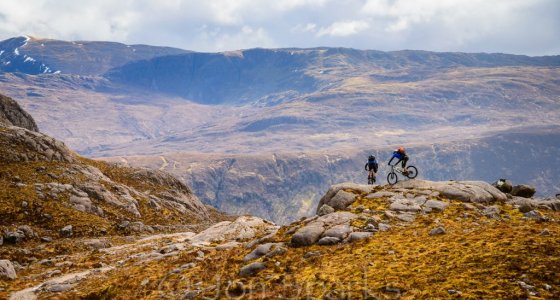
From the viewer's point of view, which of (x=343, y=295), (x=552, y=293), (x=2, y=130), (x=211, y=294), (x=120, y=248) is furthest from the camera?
(x=2, y=130)

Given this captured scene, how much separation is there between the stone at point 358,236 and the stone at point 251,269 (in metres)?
4.17

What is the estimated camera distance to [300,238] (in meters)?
19.1

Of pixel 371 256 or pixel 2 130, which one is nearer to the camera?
pixel 371 256

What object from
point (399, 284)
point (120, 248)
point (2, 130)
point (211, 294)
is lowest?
point (120, 248)

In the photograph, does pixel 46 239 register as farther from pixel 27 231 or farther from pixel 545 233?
pixel 545 233

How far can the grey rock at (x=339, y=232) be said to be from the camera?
19109mm

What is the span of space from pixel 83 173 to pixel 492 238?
41.7m

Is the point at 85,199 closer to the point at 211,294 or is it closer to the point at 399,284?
the point at 211,294

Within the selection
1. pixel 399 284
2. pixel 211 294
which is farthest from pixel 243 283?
pixel 399 284

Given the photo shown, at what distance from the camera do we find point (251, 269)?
1669cm

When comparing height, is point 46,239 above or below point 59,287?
below

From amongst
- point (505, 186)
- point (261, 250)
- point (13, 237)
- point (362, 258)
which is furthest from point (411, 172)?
point (13, 237)

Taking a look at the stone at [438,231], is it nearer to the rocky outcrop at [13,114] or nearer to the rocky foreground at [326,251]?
the rocky foreground at [326,251]

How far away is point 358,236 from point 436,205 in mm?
6722
